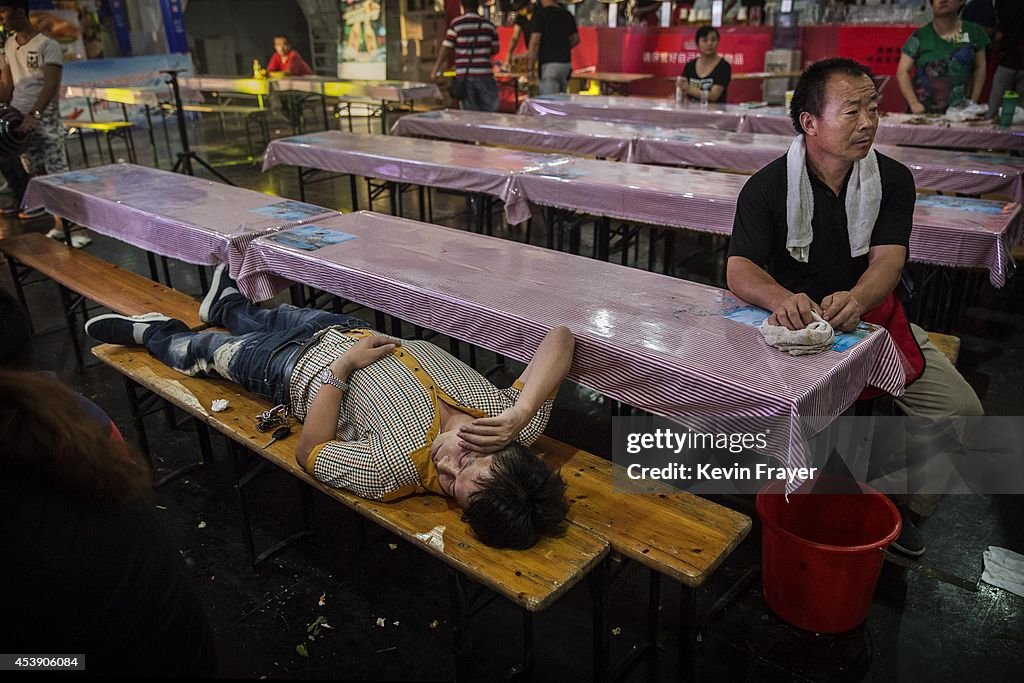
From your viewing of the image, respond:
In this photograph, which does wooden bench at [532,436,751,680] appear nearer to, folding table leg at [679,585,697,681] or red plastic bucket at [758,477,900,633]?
folding table leg at [679,585,697,681]

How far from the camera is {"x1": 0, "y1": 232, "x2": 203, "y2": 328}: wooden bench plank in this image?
341 cm

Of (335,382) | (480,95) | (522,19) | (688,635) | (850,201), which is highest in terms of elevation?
(522,19)

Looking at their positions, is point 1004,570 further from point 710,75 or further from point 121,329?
point 710,75

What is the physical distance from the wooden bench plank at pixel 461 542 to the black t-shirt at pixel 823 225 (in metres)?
1.14

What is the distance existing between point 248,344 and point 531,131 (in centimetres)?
370

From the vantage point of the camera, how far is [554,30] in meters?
8.05

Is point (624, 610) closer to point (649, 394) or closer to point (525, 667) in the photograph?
point (525, 667)

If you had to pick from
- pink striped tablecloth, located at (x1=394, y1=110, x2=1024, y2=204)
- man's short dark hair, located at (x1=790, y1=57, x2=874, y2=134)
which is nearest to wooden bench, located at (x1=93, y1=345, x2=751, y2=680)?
man's short dark hair, located at (x1=790, y1=57, x2=874, y2=134)

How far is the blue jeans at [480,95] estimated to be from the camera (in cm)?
761

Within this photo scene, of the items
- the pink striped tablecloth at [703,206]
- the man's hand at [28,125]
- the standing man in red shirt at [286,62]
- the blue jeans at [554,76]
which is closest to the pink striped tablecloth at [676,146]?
the pink striped tablecloth at [703,206]

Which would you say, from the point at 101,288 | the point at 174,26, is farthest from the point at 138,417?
the point at 174,26

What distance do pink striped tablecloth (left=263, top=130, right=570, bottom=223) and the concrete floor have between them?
2177mm

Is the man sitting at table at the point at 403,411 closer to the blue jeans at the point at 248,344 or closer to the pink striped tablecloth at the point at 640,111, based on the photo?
the blue jeans at the point at 248,344

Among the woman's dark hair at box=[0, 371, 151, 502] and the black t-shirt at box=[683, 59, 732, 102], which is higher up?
the black t-shirt at box=[683, 59, 732, 102]
